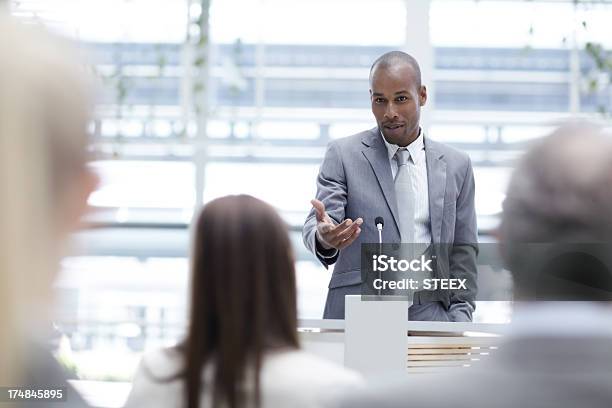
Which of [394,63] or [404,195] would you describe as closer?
[404,195]

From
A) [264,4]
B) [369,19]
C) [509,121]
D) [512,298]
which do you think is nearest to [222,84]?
[264,4]

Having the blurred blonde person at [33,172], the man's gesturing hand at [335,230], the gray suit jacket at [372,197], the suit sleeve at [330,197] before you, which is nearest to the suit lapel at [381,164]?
the gray suit jacket at [372,197]

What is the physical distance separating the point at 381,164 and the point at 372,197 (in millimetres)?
129

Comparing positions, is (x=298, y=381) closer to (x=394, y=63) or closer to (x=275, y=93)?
(x=394, y=63)

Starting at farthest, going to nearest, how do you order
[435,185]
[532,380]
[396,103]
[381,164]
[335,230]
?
1. [396,103]
2. [381,164]
3. [435,185]
4. [335,230]
5. [532,380]

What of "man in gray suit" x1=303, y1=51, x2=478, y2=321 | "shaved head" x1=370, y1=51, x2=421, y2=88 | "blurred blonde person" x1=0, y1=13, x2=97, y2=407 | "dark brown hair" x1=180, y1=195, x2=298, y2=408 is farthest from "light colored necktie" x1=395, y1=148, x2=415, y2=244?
"blurred blonde person" x1=0, y1=13, x2=97, y2=407

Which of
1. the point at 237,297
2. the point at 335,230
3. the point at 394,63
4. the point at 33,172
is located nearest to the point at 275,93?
the point at 394,63

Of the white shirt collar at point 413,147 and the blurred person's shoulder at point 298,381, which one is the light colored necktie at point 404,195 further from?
the blurred person's shoulder at point 298,381

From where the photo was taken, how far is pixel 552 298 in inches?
36.8

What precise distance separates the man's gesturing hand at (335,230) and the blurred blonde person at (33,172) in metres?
1.84

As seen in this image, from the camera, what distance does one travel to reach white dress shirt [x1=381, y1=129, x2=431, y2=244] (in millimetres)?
2848

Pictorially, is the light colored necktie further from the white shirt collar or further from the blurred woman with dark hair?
the blurred woman with dark hair

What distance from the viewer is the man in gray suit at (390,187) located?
112 inches

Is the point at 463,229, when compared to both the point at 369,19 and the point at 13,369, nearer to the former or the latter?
the point at 13,369
